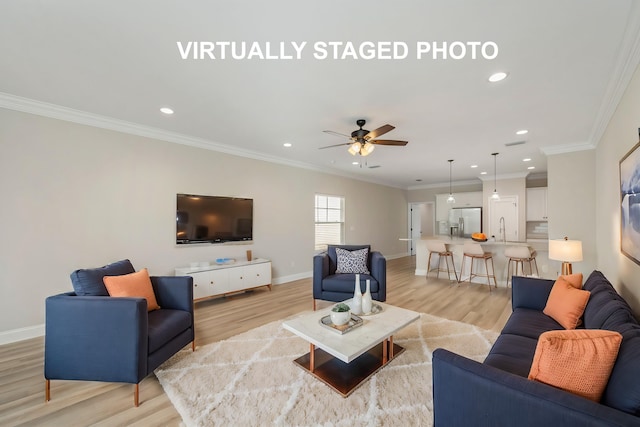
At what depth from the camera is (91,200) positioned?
332cm

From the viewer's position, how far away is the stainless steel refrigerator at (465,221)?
7789mm

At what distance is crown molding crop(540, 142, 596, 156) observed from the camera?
166 inches

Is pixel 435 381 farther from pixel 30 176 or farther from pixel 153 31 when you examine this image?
pixel 30 176

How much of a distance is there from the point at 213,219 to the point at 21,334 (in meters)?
2.48

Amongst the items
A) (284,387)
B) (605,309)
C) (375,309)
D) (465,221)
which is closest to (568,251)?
(605,309)

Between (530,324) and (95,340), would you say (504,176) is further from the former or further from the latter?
(95,340)

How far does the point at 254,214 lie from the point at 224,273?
128 centimetres

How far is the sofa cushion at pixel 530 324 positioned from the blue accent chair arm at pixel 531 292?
0.41 ft

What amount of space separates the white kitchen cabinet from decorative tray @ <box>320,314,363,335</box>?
7.02m

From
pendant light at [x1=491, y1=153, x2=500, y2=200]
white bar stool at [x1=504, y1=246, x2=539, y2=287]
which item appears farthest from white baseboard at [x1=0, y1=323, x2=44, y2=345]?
pendant light at [x1=491, y1=153, x2=500, y2=200]

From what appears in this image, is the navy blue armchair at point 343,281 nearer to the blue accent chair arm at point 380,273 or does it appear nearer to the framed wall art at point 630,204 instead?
the blue accent chair arm at point 380,273

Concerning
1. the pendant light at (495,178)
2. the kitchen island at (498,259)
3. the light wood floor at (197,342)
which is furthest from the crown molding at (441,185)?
the light wood floor at (197,342)

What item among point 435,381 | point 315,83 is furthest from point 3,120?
point 435,381

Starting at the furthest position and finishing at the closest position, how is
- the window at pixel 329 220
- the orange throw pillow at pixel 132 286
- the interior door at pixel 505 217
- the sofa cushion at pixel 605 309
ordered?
the interior door at pixel 505 217
the window at pixel 329 220
the orange throw pillow at pixel 132 286
the sofa cushion at pixel 605 309
